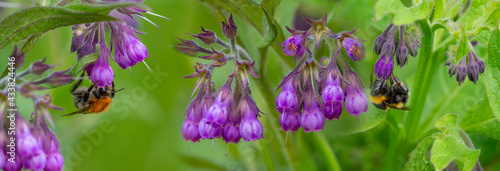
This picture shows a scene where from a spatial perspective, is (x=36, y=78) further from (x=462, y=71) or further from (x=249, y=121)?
(x=462, y=71)

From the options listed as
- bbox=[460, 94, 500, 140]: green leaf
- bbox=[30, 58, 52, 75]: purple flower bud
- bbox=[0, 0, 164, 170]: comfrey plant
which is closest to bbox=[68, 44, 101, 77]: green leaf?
bbox=[0, 0, 164, 170]: comfrey plant

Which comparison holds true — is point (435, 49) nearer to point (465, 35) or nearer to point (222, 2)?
point (465, 35)

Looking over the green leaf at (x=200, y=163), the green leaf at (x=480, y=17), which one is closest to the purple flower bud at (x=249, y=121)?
the green leaf at (x=480, y=17)

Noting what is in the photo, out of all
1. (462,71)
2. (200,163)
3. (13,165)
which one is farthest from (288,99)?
(200,163)

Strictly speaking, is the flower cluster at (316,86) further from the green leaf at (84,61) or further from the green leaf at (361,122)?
the green leaf at (84,61)

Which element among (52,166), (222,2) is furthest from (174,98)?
(52,166)
